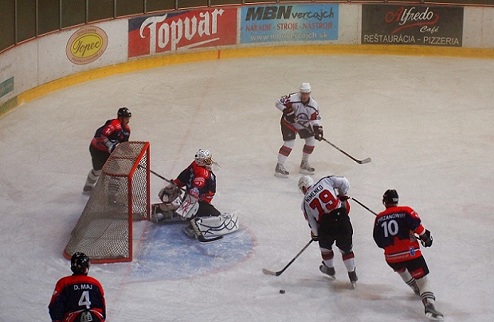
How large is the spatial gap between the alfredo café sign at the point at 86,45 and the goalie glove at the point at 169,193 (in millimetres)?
5458

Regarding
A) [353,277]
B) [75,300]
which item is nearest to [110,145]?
[353,277]

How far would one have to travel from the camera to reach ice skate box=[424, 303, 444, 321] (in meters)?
8.98

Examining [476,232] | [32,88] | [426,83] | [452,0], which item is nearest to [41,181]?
[32,88]

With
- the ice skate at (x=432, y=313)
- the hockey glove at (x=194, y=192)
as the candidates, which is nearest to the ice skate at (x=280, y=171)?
the hockey glove at (x=194, y=192)

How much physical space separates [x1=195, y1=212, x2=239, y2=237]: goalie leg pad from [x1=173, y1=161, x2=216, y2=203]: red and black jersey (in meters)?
0.19

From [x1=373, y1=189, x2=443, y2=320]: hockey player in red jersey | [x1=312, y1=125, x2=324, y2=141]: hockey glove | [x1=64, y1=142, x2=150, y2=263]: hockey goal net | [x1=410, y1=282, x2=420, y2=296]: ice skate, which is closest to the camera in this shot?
[x1=373, y1=189, x2=443, y2=320]: hockey player in red jersey

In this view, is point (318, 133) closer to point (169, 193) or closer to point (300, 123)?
point (300, 123)

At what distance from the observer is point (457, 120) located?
1484cm

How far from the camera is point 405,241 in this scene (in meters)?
9.03

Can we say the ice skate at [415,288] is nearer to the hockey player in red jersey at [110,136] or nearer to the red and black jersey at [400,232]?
the red and black jersey at [400,232]

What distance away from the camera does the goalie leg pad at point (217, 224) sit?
10.5 meters

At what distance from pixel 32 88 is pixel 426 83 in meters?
5.70

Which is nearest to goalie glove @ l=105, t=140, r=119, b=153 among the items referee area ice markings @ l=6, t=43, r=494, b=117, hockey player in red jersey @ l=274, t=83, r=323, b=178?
hockey player in red jersey @ l=274, t=83, r=323, b=178

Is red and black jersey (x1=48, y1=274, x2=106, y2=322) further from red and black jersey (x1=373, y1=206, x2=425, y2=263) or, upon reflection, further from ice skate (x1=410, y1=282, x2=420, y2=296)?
ice skate (x1=410, y1=282, x2=420, y2=296)
